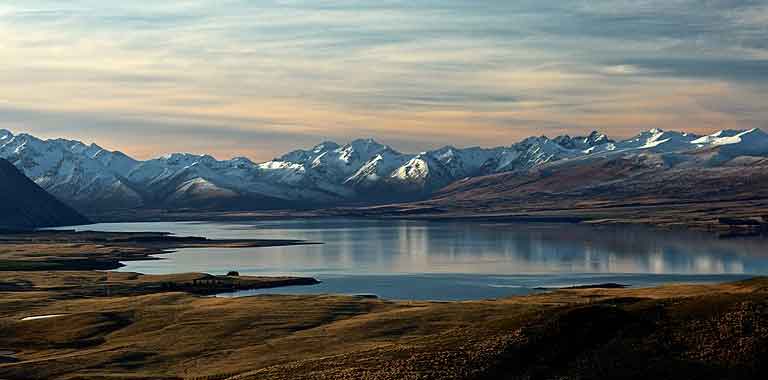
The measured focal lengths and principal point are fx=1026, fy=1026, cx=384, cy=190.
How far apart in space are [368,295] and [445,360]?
278 feet

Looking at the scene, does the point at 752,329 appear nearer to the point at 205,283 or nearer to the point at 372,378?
the point at 372,378

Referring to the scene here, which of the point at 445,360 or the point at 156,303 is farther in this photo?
the point at 156,303

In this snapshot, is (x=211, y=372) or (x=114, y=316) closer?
(x=211, y=372)

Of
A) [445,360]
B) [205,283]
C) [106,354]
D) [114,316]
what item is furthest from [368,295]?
[445,360]

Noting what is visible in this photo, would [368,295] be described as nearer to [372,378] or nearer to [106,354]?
[106,354]

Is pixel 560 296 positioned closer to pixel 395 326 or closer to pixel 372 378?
pixel 395 326

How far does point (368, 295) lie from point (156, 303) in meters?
37.5

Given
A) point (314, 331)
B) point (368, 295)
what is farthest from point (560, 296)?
point (314, 331)

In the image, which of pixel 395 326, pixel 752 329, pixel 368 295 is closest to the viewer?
pixel 752 329

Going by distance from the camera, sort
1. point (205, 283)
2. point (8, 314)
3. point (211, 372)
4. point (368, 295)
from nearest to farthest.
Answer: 1. point (211, 372)
2. point (8, 314)
3. point (368, 295)
4. point (205, 283)

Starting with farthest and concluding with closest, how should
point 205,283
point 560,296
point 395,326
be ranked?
1. point 205,283
2. point 560,296
3. point 395,326

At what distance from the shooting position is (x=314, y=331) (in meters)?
94.2

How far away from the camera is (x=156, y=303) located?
4847 inches

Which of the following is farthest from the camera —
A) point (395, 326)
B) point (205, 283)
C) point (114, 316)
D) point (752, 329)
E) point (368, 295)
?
point (205, 283)
